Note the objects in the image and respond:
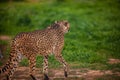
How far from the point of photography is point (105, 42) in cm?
1609

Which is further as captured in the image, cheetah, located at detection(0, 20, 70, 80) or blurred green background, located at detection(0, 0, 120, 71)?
blurred green background, located at detection(0, 0, 120, 71)

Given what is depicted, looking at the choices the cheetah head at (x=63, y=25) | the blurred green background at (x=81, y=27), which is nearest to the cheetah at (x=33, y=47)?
the cheetah head at (x=63, y=25)

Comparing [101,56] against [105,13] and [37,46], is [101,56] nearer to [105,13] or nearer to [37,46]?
[37,46]

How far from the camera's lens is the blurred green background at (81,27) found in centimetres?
1378

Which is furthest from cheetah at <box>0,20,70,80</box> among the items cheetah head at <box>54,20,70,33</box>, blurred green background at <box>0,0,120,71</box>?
blurred green background at <box>0,0,120,71</box>

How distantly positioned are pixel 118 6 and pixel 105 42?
34.4ft

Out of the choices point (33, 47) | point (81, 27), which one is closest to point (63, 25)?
point (33, 47)

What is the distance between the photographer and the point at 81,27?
746 inches

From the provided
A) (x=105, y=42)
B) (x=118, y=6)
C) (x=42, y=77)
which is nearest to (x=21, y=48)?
(x=42, y=77)

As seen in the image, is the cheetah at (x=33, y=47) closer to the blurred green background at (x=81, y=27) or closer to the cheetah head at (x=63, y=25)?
the cheetah head at (x=63, y=25)

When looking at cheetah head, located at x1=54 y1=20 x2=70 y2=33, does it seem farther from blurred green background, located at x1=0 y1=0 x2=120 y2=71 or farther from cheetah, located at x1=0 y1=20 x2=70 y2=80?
blurred green background, located at x1=0 y1=0 x2=120 y2=71

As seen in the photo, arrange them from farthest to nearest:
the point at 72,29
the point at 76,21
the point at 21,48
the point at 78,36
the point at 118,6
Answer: the point at 118,6 → the point at 76,21 → the point at 72,29 → the point at 78,36 → the point at 21,48

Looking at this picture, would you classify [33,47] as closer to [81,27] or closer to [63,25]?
[63,25]

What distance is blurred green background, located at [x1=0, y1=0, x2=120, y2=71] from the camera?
13781 millimetres
